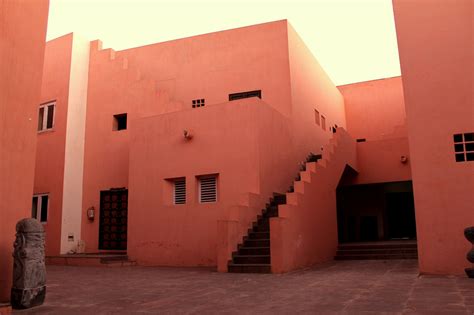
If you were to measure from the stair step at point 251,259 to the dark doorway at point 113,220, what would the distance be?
5191 mm

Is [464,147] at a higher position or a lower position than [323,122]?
lower

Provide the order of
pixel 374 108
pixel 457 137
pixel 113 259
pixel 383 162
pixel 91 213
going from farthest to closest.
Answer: pixel 374 108, pixel 383 162, pixel 91 213, pixel 113 259, pixel 457 137

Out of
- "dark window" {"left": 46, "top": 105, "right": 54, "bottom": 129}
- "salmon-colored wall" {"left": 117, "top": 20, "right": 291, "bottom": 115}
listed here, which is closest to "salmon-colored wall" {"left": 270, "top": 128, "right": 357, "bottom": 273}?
"salmon-colored wall" {"left": 117, "top": 20, "right": 291, "bottom": 115}

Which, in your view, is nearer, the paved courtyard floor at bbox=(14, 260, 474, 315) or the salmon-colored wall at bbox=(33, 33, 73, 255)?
the paved courtyard floor at bbox=(14, 260, 474, 315)

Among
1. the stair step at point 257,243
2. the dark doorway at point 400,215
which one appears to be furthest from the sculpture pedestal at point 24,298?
the dark doorway at point 400,215

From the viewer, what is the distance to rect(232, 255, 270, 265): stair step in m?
9.84

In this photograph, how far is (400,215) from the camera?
1886 centimetres

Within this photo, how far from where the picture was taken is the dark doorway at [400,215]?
18.6 meters

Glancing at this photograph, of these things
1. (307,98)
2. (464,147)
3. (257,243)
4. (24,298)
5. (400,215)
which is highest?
(307,98)

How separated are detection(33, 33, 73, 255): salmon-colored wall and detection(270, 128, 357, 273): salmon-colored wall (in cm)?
786

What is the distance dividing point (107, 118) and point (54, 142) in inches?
74.2

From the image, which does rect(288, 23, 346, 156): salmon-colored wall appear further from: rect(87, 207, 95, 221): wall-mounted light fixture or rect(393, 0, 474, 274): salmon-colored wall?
rect(87, 207, 95, 221): wall-mounted light fixture

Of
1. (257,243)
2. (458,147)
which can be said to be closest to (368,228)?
(257,243)

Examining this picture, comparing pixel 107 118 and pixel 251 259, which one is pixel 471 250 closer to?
pixel 251 259
